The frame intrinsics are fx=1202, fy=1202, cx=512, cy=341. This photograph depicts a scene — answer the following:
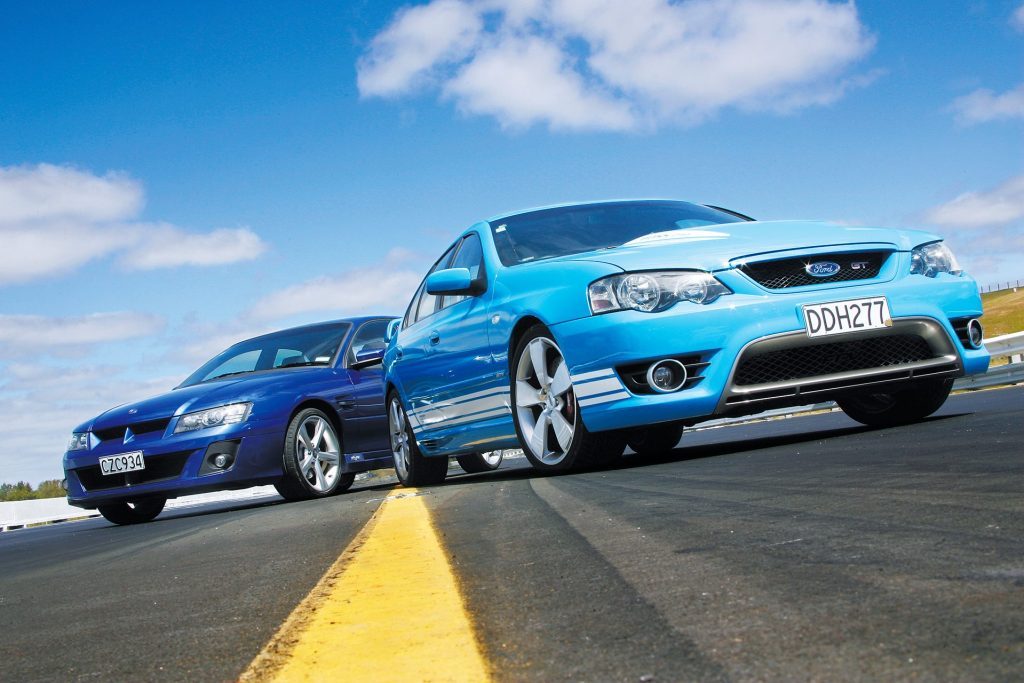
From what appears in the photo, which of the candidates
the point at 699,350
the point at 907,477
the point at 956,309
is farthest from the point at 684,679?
the point at 956,309

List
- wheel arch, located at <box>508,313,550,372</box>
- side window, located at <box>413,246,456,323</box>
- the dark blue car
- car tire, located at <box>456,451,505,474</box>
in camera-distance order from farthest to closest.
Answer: car tire, located at <box>456,451,505,474</box>
the dark blue car
side window, located at <box>413,246,456,323</box>
wheel arch, located at <box>508,313,550,372</box>

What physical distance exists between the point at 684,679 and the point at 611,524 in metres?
1.87

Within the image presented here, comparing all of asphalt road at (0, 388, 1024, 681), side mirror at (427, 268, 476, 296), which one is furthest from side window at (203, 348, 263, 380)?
asphalt road at (0, 388, 1024, 681)

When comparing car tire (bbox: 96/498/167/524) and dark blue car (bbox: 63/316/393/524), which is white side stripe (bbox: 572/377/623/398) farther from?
car tire (bbox: 96/498/167/524)

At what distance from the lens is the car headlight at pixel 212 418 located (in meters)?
8.66

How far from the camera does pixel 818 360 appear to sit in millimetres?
5672

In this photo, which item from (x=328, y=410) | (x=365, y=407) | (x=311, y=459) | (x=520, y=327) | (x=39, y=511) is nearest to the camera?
(x=520, y=327)

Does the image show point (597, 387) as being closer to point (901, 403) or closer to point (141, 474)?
point (901, 403)

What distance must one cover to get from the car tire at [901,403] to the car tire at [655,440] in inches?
39.5

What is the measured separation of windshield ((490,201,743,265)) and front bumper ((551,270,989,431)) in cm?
97

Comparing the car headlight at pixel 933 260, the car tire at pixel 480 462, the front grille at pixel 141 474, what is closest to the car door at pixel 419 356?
the front grille at pixel 141 474

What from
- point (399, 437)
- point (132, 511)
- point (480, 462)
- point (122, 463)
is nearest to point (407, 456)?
point (399, 437)

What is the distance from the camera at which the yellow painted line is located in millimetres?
1818

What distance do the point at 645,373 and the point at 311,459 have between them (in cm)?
418
